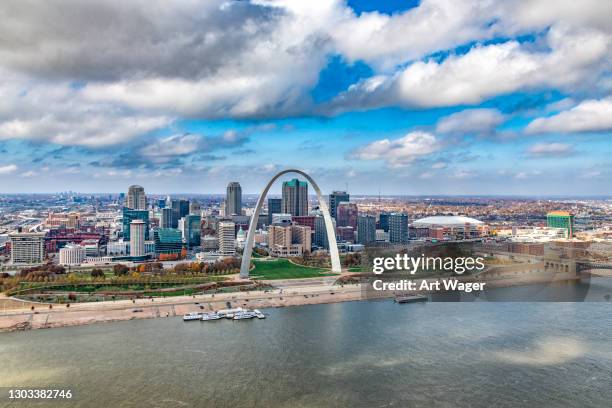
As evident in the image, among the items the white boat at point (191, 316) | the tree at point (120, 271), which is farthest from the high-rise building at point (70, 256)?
the white boat at point (191, 316)

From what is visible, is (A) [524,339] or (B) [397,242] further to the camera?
(B) [397,242]

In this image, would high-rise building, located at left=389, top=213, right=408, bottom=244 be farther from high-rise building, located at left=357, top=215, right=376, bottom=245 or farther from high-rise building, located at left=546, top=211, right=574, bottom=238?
high-rise building, located at left=546, top=211, right=574, bottom=238

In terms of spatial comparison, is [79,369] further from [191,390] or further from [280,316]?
[280,316]

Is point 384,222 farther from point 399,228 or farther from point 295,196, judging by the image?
point 295,196

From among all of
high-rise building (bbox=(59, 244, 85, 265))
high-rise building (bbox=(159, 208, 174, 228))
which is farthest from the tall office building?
high-rise building (bbox=(59, 244, 85, 265))

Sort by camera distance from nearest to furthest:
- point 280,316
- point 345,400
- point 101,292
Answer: point 345,400 < point 280,316 < point 101,292

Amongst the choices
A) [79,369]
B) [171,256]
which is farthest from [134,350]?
[171,256]

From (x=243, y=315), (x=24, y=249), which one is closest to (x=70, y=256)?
(x=24, y=249)
